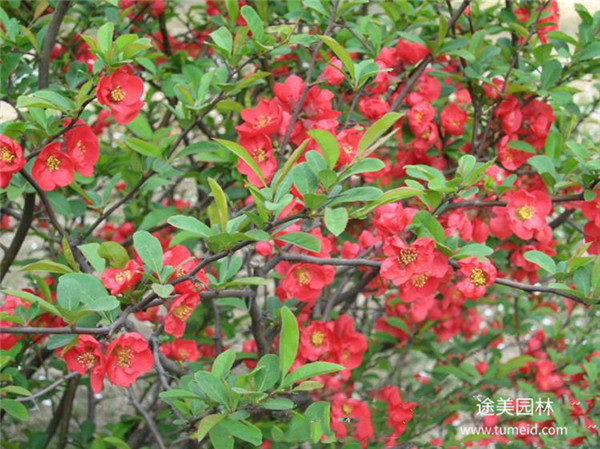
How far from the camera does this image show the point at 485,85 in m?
1.61

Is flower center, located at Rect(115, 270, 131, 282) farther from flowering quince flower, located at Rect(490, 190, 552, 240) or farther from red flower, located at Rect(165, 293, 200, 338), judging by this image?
flowering quince flower, located at Rect(490, 190, 552, 240)

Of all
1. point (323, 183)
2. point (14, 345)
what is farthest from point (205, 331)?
point (323, 183)

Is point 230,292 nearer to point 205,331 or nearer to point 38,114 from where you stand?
point 38,114

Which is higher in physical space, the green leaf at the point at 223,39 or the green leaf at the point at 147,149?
the green leaf at the point at 223,39

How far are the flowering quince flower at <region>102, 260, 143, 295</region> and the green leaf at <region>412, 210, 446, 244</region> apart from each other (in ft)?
1.32

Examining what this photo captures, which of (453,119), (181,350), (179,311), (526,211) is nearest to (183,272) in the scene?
(179,311)

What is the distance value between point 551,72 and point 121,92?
0.83 meters

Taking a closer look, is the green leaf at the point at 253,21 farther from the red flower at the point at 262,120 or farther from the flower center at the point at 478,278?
the flower center at the point at 478,278

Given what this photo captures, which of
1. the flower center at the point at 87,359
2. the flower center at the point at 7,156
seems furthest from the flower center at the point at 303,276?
the flower center at the point at 7,156

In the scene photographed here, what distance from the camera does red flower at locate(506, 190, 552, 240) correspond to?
51.9 inches

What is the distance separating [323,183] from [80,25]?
1.13 meters

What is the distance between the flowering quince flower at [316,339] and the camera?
55.8 inches

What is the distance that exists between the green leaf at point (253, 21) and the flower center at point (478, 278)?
0.54 m

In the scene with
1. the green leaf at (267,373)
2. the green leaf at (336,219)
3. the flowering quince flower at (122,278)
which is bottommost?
the green leaf at (267,373)
